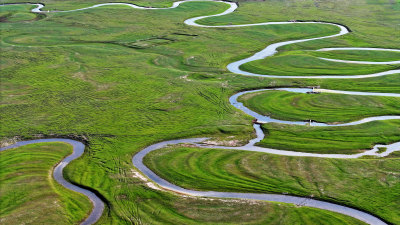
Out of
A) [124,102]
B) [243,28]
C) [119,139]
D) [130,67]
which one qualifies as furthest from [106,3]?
[119,139]

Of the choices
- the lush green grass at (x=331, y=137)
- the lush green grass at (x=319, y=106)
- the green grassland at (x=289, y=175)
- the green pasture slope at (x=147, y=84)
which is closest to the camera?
the green pasture slope at (x=147, y=84)

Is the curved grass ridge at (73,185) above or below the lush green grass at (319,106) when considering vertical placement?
below

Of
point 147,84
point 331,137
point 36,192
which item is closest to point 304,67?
point 147,84

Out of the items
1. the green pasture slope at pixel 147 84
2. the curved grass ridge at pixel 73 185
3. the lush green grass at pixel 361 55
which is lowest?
the curved grass ridge at pixel 73 185

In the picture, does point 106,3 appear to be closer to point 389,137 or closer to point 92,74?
point 92,74

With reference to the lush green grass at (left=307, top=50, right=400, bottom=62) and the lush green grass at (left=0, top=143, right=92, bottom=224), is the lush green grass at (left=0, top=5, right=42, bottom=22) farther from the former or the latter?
the lush green grass at (left=0, top=143, right=92, bottom=224)

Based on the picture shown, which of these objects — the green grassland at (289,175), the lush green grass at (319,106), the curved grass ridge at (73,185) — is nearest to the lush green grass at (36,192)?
the curved grass ridge at (73,185)

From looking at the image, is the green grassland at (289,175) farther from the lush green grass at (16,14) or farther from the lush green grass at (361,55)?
the lush green grass at (16,14)

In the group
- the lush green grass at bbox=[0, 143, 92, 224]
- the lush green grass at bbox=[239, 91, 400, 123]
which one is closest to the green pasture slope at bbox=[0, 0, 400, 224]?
the lush green grass at bbox=[0, 143, 92, 224]
